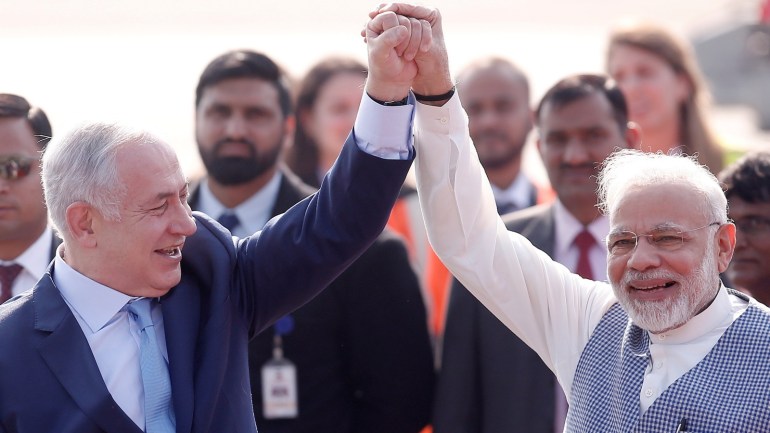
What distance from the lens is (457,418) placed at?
435 cm

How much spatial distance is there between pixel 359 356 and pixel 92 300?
157 centimetres

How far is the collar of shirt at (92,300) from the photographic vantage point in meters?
3.13

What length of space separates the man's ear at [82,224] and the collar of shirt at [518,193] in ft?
9.53

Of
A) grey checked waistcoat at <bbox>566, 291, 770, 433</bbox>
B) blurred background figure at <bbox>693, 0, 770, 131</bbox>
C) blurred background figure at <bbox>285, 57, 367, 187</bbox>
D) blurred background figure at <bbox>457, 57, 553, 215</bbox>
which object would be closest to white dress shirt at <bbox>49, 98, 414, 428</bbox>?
grey checked waistcoat at <bbox>566, 291, 770, 433</bbox>

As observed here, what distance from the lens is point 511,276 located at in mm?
3414

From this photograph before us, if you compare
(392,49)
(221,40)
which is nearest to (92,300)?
(392,49)

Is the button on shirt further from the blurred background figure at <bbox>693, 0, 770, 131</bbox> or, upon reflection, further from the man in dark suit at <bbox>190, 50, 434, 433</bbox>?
the blurred background figure at <bbox>693, 0, 770, 131</bbox>

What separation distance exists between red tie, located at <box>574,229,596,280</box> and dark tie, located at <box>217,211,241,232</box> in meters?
1.27

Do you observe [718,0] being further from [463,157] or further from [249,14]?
[463,157]

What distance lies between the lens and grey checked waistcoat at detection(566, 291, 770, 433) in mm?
3010

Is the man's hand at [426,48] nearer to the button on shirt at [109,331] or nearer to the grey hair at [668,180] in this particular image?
the grey hair at [668,180]

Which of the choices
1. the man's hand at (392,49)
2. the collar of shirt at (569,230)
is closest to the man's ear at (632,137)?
the collar of shirt at (569,230)

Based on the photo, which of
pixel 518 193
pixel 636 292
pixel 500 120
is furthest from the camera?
pixel 518 193

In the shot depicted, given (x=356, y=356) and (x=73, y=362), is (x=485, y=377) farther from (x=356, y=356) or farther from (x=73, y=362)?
(x=73, y=362)
